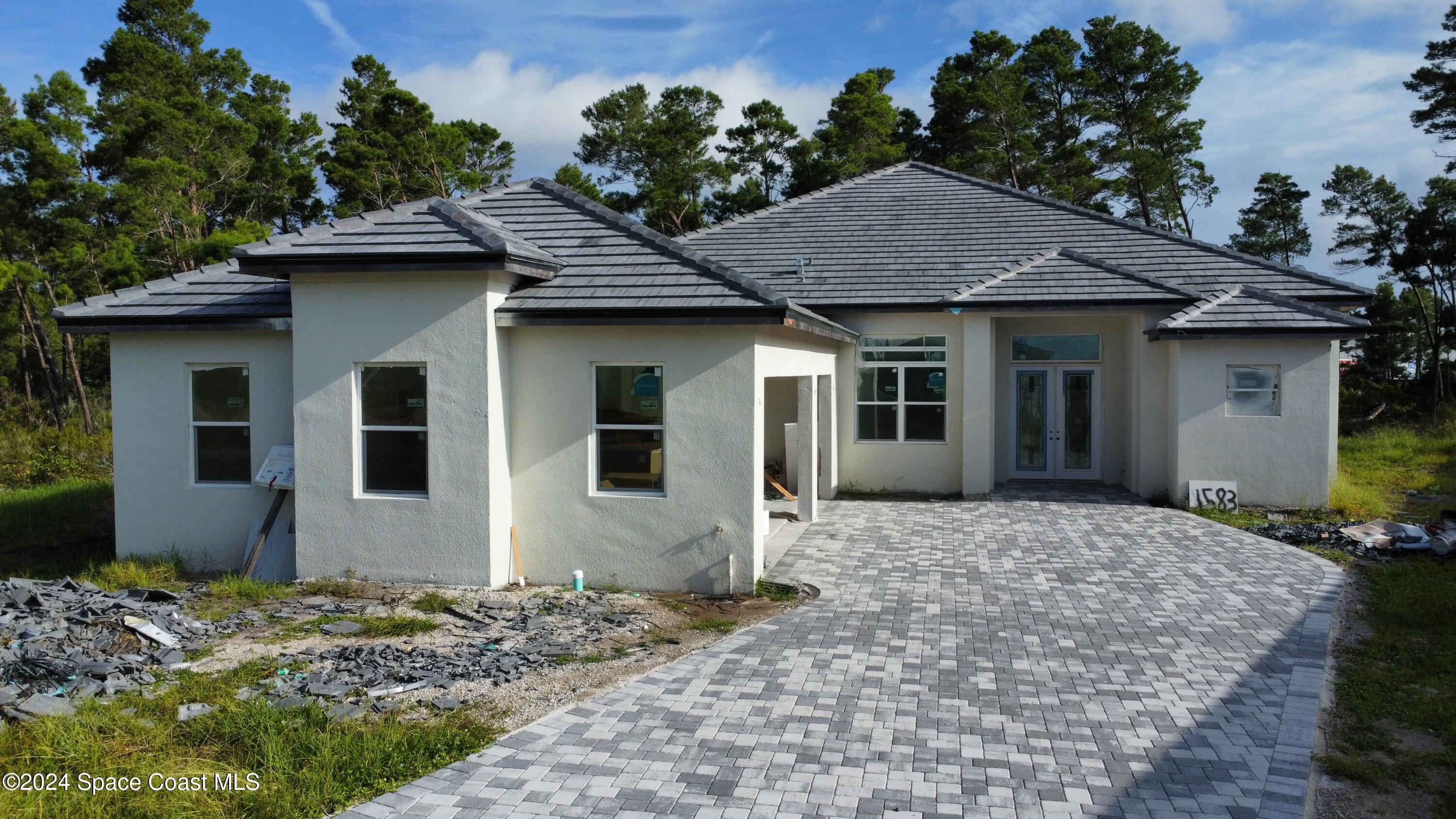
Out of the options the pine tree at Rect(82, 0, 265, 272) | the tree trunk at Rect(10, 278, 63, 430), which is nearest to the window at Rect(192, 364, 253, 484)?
the pine tree at Rect(82, 0, 265, 272)

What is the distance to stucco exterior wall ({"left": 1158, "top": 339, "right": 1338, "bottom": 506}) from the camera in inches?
563

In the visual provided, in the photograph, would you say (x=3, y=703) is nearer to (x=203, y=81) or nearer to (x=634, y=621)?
(x=634, y=621)

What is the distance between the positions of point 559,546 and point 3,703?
16.5ft

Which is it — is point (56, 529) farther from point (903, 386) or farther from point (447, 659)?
point (903, 386)

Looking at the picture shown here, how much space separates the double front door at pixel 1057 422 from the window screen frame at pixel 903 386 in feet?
6.28

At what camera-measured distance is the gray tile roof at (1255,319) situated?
1400 centimetres

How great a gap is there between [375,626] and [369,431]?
2449mm

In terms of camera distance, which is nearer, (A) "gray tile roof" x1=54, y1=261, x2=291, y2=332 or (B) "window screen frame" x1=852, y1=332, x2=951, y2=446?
(A) "gray tile roof" x1=54, y1=261, x2=291, y2=332

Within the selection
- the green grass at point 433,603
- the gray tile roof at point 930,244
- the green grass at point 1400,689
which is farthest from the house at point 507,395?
the green grass at point 1400,689

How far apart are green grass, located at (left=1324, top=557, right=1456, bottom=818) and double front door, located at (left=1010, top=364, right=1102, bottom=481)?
720 centimetres

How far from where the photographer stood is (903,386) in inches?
653

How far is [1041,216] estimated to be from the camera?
1884cm

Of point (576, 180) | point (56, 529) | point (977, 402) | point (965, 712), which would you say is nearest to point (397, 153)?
point (576, 180)

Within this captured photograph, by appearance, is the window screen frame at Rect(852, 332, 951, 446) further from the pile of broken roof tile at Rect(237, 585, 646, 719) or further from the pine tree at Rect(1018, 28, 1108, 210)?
the pine tree at Rect(1018, 28, 1108, 210)
